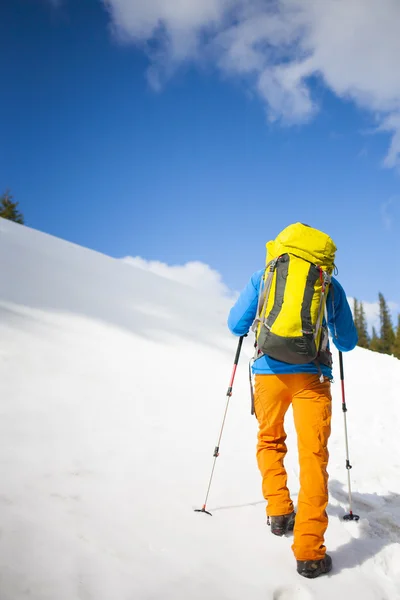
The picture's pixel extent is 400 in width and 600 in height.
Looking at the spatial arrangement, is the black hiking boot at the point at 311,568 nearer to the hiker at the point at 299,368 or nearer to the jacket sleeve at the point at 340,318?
the hiker at the point at 299,368

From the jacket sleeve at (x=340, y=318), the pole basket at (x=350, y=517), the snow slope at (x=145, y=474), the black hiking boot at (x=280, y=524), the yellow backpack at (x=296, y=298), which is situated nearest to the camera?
the snow slope at (x=145, y=474)

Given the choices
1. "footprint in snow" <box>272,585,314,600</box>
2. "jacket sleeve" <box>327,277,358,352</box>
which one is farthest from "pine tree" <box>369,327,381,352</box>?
"footprint in snow" <box>272,585,314,600</box>

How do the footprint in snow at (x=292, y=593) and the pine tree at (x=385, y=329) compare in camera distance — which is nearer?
the footprint in snow at (x=292, y=593)

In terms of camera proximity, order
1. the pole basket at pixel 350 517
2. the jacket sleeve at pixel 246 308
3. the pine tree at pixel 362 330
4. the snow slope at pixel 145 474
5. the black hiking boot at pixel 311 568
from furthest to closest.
A: the pine tree at pixel 362 330 < the pole basket at pixel 350 517 < the jacket sleeve at pixel 246 308 < the black hiking boot at pixel 311 568 < the snow slope at pixel 145 474

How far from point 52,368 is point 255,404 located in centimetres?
421

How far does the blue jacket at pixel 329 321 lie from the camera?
3.46m

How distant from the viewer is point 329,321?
3.79 metres

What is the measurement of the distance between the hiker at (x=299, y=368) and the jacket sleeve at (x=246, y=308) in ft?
0.05

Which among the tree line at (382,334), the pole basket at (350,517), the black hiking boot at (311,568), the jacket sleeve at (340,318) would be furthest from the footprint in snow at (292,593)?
the tree line at (382,334)

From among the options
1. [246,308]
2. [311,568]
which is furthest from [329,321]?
[311,568]

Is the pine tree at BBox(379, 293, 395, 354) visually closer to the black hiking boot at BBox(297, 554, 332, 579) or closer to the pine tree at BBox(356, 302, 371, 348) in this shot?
the pine tree at BBox(356, 302, 371, 348)

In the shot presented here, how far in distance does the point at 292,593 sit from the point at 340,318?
2.39 m

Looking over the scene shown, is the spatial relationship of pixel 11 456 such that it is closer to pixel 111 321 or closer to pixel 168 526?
pixel 168 526

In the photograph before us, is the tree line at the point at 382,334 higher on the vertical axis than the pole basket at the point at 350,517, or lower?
Answer: higher
